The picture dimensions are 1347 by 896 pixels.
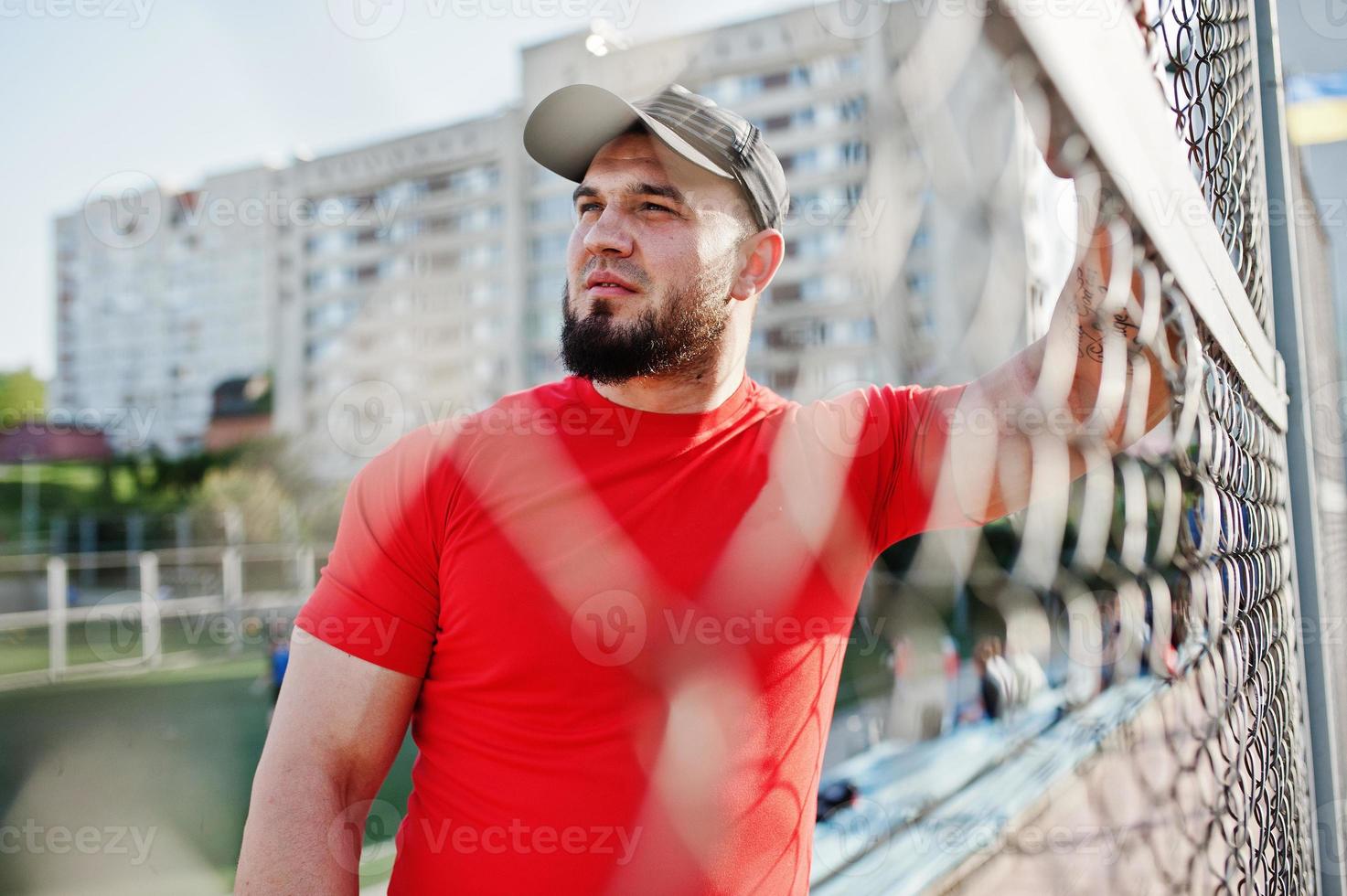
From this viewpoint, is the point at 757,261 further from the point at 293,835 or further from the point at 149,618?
the point at 149,618

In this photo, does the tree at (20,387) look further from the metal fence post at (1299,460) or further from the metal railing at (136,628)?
the metal fence post at (1299,460)

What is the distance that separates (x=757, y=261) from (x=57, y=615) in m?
11.2

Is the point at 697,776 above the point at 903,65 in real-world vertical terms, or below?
below

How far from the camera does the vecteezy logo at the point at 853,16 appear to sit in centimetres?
49

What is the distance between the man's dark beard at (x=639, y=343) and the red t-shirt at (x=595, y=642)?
0.09 meters

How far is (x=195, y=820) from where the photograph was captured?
Answer: 6.68m

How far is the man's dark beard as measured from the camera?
1169mm

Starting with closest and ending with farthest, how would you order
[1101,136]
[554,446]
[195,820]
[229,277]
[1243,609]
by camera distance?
[1101,136] < [554,446] < [1243,609] < [195,820] < [229,277]

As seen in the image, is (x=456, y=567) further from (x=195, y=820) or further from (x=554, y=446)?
(x=195, y=820)

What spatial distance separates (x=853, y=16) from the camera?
55 cm

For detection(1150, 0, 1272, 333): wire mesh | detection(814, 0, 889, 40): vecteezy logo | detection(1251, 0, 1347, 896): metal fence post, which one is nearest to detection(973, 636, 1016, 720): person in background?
detection(1251, 0, 1347, 896): metal fence post

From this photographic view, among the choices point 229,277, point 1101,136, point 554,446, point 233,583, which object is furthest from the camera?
point 229,277

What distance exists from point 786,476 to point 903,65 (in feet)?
2.40

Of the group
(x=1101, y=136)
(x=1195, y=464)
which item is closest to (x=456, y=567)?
(x=1101, y=136)
